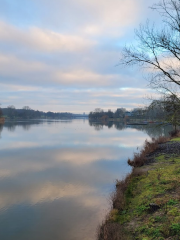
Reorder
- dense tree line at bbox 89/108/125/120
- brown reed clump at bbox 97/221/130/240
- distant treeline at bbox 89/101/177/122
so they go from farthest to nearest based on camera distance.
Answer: dense tree line at bbox 89/108/125/120, distant treeline at bbox 89/101/177/122, brown reed clump at bbox 97/221/130/240

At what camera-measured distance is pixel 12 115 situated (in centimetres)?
14625

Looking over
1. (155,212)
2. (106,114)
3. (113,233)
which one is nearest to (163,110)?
(155,212)

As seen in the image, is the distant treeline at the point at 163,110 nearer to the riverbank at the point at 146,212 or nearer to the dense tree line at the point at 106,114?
the riverbank at the point at 146,212

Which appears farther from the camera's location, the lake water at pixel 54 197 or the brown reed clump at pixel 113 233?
the lake water at pixel 54 197

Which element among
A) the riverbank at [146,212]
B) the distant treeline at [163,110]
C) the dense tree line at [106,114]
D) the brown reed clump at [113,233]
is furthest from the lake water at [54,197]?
the dense tree line at [106,114]

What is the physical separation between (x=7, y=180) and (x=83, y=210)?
5.78 m

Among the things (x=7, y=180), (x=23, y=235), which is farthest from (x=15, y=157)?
(x=23, y=235)

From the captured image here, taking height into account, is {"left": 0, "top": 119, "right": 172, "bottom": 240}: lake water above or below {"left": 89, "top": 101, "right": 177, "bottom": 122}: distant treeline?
below

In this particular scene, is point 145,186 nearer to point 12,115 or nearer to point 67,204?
point 67,204

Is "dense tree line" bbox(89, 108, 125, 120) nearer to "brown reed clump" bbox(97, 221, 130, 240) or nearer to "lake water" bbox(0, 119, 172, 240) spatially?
"lake water" bbox(0, 119, 172, 240)

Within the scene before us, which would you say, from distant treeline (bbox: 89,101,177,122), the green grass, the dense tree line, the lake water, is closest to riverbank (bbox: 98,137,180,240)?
Answer: the green grass

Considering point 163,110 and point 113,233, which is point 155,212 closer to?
point 113,233

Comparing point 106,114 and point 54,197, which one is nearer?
point 54,197

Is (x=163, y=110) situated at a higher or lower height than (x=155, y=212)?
higher
